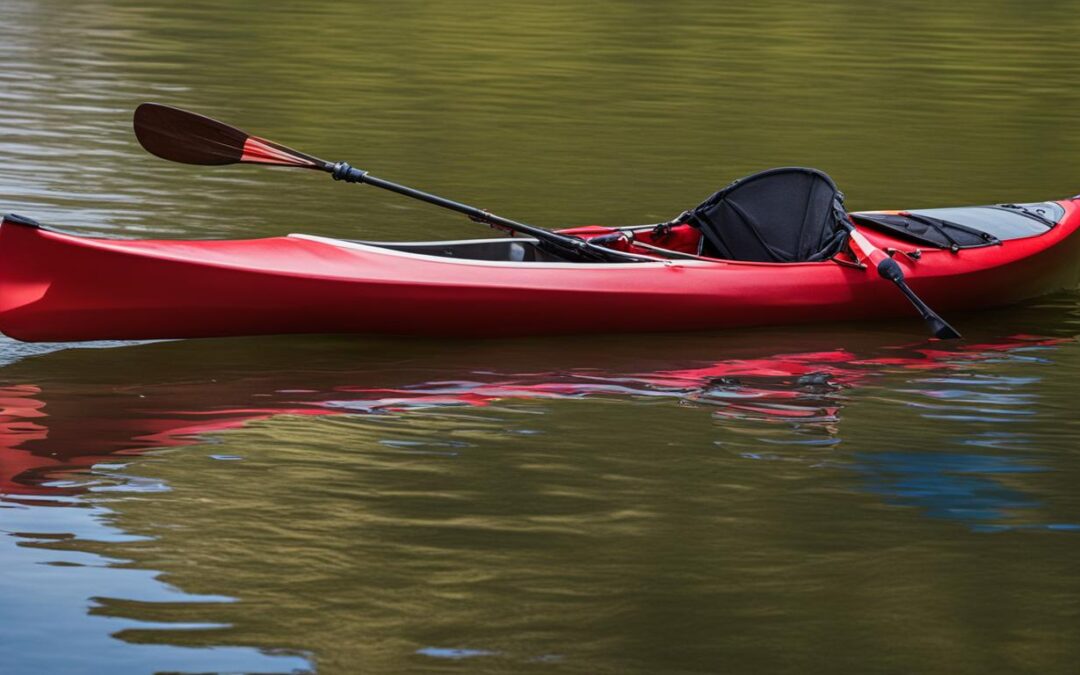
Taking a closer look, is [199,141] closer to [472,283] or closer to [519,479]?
[472,283]

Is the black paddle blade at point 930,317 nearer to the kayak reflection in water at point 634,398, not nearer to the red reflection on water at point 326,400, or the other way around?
the kayak reflection in water at point 634,398

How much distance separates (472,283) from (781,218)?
1815mm

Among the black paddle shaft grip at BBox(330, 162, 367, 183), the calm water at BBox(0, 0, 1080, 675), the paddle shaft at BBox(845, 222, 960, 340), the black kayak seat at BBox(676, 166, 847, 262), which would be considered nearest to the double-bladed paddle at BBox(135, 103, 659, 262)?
the black paddle shaft grip at BBox(330, 162, 367, 183)

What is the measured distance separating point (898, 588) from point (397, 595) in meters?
1.52

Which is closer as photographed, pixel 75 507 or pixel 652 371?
pixel 75 507

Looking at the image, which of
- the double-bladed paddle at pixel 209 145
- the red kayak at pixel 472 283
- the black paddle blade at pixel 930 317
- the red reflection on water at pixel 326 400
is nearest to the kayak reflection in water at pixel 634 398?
the red reflection on water at pixel 326 400

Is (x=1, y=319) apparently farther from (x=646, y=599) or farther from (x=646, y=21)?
(x=646, y=21)

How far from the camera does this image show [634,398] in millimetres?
7434

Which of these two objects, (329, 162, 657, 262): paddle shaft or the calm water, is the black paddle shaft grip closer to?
(329, 162, 657, 262): paddle shaft

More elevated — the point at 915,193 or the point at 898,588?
the point at 915,193

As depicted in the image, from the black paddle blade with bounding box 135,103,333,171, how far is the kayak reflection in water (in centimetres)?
97

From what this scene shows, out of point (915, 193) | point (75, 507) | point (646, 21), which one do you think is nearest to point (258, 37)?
point (646, 21)

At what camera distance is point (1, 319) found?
745 cm

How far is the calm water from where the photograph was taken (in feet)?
15.9
